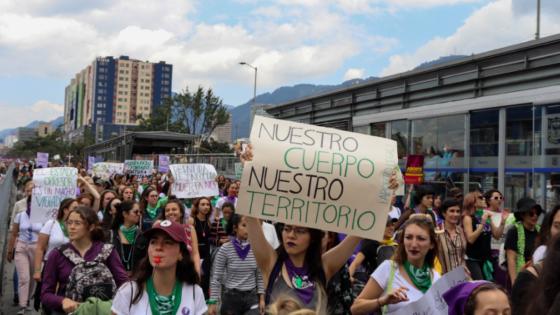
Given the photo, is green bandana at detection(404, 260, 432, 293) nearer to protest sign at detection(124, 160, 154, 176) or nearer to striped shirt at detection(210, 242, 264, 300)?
striped shirt at detection(210, 242, 264, 300)

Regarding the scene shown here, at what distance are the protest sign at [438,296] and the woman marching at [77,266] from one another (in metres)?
2.15

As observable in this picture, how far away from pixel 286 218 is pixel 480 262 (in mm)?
4029

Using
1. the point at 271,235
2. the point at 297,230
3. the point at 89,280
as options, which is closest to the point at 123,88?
the point at 271,235

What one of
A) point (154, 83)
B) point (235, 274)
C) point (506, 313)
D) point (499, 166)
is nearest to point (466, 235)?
point (235, 274)

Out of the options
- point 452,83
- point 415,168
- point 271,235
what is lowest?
point 271,235

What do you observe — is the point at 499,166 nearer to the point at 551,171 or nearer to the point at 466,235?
the point at 551,171

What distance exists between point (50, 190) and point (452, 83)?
16.6m

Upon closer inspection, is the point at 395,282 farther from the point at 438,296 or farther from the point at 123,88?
the point at 123,88

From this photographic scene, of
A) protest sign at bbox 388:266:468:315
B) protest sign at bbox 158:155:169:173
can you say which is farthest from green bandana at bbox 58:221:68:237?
protest sign at bbox 158:155:169:173

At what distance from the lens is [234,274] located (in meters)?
6.20

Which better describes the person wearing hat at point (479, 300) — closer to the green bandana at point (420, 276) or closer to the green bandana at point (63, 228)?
the green bandana at point (420, 276)

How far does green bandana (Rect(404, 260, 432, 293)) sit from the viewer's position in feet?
13.2

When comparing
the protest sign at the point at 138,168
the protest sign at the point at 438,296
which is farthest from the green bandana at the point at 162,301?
the protest sign at the point at 138,168

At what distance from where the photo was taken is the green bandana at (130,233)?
276 inches
